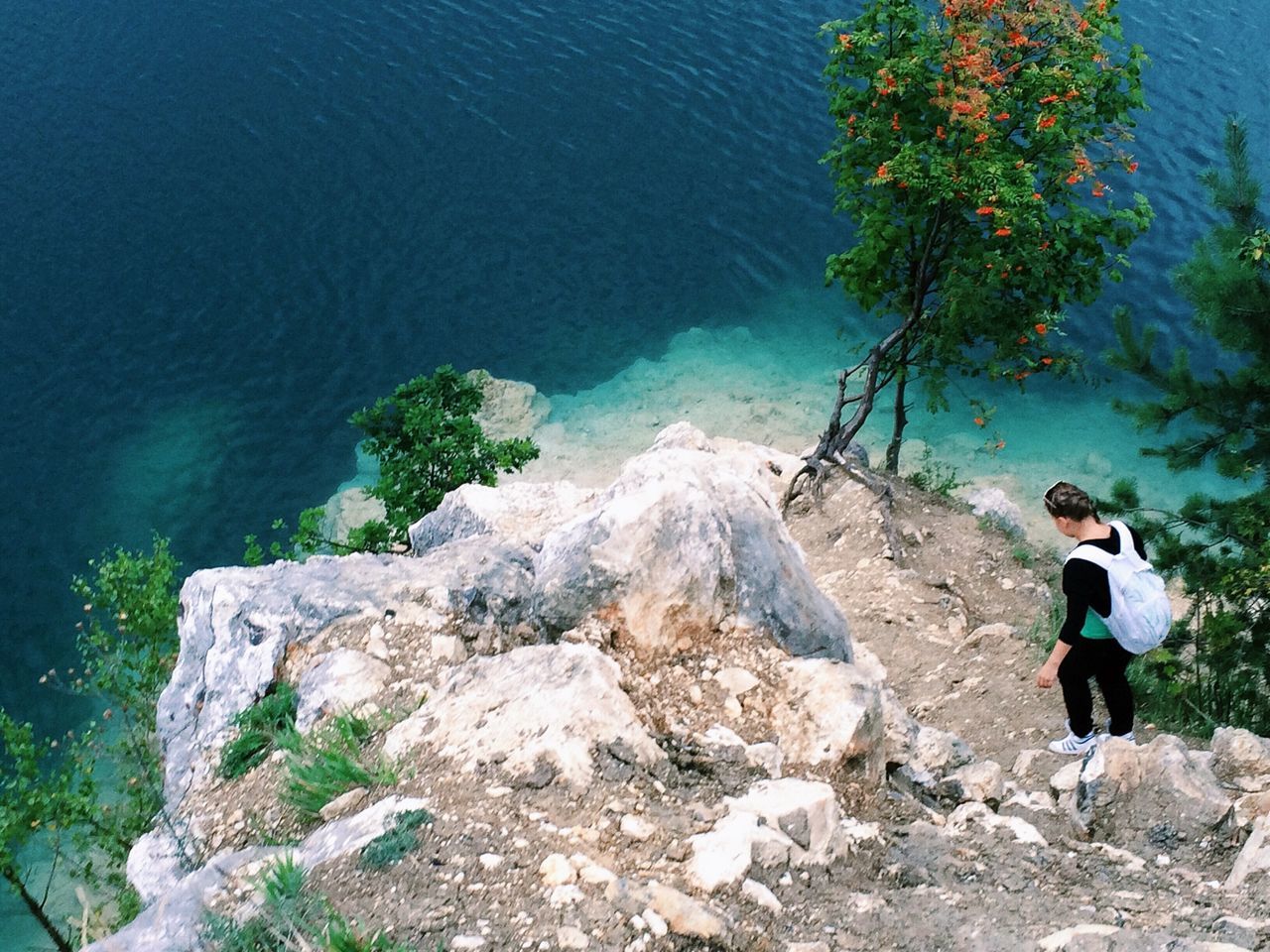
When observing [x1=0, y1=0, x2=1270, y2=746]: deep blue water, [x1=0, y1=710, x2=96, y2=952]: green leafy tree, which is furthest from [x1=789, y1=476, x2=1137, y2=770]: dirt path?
[x1=0, y1=0, x2=1270, y2=746]: deep blue water

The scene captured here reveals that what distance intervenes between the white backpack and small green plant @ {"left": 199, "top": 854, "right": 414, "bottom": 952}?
6032mm

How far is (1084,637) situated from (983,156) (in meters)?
8.45

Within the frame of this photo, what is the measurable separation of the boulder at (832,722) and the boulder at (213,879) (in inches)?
133

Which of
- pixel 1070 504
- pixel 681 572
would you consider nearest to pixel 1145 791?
pixel 1070 504

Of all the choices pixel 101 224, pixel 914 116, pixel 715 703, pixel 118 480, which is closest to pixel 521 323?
pixel 118 480

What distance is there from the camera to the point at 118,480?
2903cm

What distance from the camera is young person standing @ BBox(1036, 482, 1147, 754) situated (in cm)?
880

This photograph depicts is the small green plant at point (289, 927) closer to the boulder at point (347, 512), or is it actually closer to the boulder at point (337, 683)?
the boulder at point (337, 683)

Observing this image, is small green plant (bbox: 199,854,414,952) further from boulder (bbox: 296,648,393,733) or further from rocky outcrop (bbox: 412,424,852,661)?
rocky outcrop (bbox: 412,424,852,661)

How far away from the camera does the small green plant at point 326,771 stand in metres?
7.75

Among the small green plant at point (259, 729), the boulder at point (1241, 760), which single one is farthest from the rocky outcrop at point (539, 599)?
the boulder at point (1241, 760)

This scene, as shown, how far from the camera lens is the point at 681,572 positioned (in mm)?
9961

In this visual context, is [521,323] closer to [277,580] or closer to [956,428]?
[956,428]

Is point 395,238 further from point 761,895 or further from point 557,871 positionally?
point 761,895
